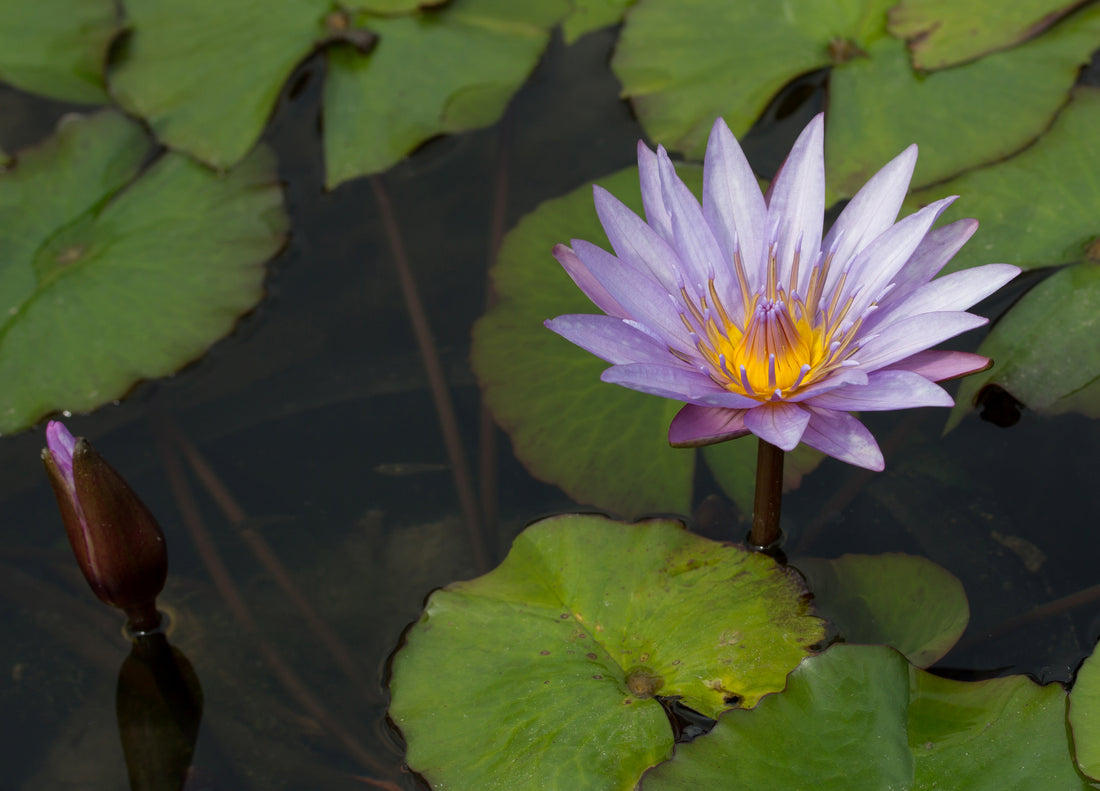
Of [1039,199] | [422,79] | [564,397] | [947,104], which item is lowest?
[564,397]

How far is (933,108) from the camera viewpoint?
2.95 m

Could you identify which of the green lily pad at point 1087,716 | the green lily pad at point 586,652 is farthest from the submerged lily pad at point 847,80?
the green lily pad at point 1087,716

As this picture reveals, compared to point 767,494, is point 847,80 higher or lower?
higher

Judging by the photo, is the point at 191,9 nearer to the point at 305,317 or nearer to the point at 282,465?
the point at 305,317

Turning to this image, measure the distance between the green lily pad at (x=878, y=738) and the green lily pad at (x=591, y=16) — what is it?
8.25ft

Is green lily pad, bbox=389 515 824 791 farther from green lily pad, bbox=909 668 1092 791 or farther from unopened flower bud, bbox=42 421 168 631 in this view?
unopened flower bud, bbox=42 421 168 631

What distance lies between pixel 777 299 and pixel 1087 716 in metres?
0.98

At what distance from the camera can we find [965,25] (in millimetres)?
3037

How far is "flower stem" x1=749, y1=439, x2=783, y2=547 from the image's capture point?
197cm

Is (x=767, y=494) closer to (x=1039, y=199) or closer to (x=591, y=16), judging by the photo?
(x=1039, y=199)

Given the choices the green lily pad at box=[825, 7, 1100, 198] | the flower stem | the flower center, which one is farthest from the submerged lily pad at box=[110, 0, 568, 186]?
the flower stem

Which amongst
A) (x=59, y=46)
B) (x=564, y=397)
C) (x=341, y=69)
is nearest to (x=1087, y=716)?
(x=564, y=397)

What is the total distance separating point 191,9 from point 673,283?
244 cm

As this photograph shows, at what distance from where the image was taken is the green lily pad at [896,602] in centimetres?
211
